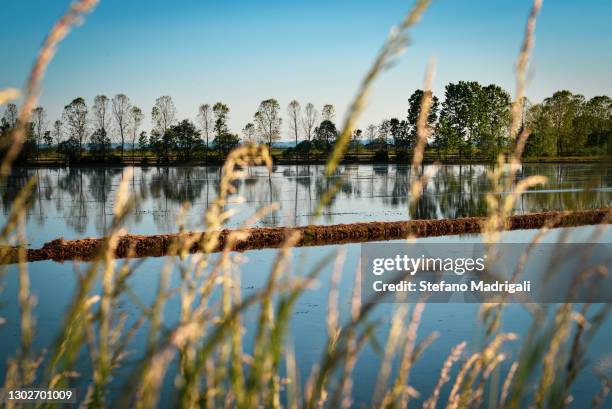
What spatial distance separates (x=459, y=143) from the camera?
254ft

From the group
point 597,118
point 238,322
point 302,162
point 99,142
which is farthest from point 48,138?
point 238,322

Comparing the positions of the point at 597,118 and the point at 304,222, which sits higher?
the point at 597,118

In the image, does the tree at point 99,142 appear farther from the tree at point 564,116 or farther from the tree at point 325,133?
the tree at point 564,116

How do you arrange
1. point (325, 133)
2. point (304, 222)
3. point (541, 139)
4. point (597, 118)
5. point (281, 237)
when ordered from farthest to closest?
1. point (325, 133)
2. point (597, 118)
3. point (541, 139)
4. point (304, 222)
5. point (281, 237)

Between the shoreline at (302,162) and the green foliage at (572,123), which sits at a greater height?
the green foliage at (572,123)

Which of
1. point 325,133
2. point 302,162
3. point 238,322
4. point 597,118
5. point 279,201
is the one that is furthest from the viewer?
point 325,133

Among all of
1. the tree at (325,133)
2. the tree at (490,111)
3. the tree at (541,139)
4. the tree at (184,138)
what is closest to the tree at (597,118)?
the tree at (541,139)

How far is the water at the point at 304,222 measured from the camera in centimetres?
912

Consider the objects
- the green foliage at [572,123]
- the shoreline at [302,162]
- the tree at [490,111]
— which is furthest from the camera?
the green foliage at [572,123]

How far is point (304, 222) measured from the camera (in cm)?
2769

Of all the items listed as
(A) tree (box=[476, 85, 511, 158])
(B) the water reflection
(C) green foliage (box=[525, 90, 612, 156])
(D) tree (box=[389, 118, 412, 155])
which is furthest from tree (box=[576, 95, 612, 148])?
(B) the water reflection

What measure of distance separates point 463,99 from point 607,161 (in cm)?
8105

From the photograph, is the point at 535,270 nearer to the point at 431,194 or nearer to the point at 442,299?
the point at 442,299

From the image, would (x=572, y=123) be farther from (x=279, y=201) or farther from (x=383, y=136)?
(x=279, y=201)
